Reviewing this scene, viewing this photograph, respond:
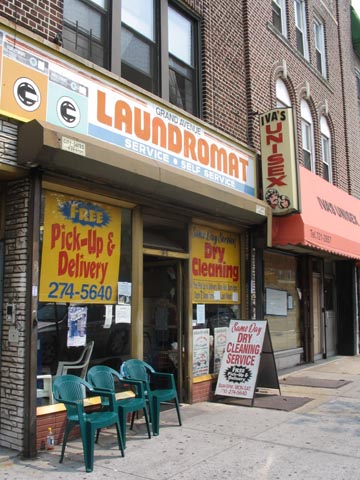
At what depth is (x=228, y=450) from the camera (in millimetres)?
5582

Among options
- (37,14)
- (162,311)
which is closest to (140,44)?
(37,14)

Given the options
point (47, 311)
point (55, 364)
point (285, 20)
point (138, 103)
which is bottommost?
point (55, 364)

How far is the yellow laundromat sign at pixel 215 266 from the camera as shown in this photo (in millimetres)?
8469

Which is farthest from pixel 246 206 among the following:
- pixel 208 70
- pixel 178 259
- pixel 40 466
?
pixel 40 466

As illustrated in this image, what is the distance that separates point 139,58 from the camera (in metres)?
7.89

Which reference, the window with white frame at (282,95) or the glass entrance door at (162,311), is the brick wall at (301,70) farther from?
the glass entrance door at (162,311)

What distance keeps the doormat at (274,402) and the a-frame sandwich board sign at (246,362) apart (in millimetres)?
180

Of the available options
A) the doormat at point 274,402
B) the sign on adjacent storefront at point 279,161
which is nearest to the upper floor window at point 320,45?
the sign on adjacent storefront at point 279,161

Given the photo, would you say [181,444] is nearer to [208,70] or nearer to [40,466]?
[40,466]

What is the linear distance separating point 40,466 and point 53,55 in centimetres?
443

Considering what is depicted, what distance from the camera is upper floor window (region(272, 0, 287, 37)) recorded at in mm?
12211

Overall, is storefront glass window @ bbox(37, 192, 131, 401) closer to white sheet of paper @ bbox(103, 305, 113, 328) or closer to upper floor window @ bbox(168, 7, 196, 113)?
white sheet of paper @ bbox(103, 305, 113, 328)

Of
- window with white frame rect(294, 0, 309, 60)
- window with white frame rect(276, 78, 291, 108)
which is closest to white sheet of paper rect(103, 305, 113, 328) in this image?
window with white frame rect(276, 78, 291, 108)

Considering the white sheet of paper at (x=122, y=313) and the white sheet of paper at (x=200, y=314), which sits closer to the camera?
the white sheet of paper at (x=122, y=313)
